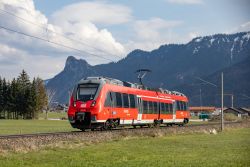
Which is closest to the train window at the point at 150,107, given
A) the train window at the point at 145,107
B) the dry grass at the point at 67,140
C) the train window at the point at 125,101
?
the train window at the point at 145,107

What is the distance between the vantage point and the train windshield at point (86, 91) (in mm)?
35750

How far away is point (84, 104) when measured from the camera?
35375 millimetres

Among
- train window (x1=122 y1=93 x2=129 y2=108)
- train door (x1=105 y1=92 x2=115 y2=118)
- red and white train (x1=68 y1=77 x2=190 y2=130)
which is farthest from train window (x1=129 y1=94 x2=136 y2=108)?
train door (x1=105 y1=92 x2=115 y2=118)

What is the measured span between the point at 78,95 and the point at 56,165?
16.3 metres

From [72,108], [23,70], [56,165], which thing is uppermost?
[23,70]

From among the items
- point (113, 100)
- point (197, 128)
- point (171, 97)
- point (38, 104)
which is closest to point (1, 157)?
point (113, 100)

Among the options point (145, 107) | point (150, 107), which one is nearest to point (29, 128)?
point (150, 107)

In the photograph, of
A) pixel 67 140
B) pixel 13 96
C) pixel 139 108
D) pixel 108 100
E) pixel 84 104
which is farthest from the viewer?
pixel 13 96

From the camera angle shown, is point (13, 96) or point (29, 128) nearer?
point (29, 128)

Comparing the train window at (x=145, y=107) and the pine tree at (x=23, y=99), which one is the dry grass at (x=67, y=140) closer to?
the train window at (x=145, y=107)

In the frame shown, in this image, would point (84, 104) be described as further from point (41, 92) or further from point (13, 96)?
point (41, 92)

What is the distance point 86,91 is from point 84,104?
52.2 inches

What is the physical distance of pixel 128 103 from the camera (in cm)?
4084

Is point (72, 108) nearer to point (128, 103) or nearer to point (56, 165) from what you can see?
point (128, 103)
